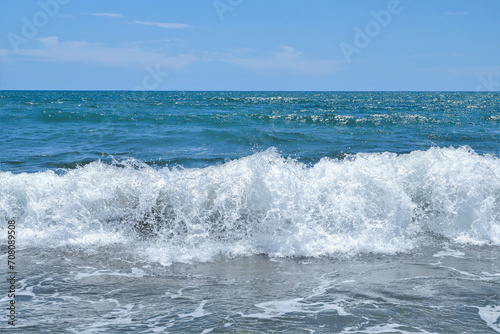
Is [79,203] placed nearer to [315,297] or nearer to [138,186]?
[138,186]

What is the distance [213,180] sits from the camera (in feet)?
23.8

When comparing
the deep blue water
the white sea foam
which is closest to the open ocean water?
the white sea foam

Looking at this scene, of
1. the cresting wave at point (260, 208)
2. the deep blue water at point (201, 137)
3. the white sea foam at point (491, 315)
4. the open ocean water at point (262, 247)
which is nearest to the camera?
the white sea foam at point (491, 315)

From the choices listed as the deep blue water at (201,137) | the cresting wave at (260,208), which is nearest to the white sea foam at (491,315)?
the cresting wave at (260,208)

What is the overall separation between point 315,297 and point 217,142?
11.5 m

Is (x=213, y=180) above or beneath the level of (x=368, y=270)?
above

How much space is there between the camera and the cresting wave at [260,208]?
612 cm

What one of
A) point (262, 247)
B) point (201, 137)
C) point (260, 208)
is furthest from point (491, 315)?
point (201, 137)

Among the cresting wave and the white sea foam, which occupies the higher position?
the cresting wave

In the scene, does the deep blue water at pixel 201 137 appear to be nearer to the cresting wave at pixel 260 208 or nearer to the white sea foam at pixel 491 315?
the cresting wave at pixel 260 208

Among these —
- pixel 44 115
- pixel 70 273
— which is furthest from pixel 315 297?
pixel 44 115

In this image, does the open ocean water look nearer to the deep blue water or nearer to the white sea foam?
the white sea foam

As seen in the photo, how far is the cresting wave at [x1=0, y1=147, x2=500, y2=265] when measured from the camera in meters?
6.12

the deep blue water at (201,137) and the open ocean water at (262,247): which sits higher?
the deep blue water at (201,137)
